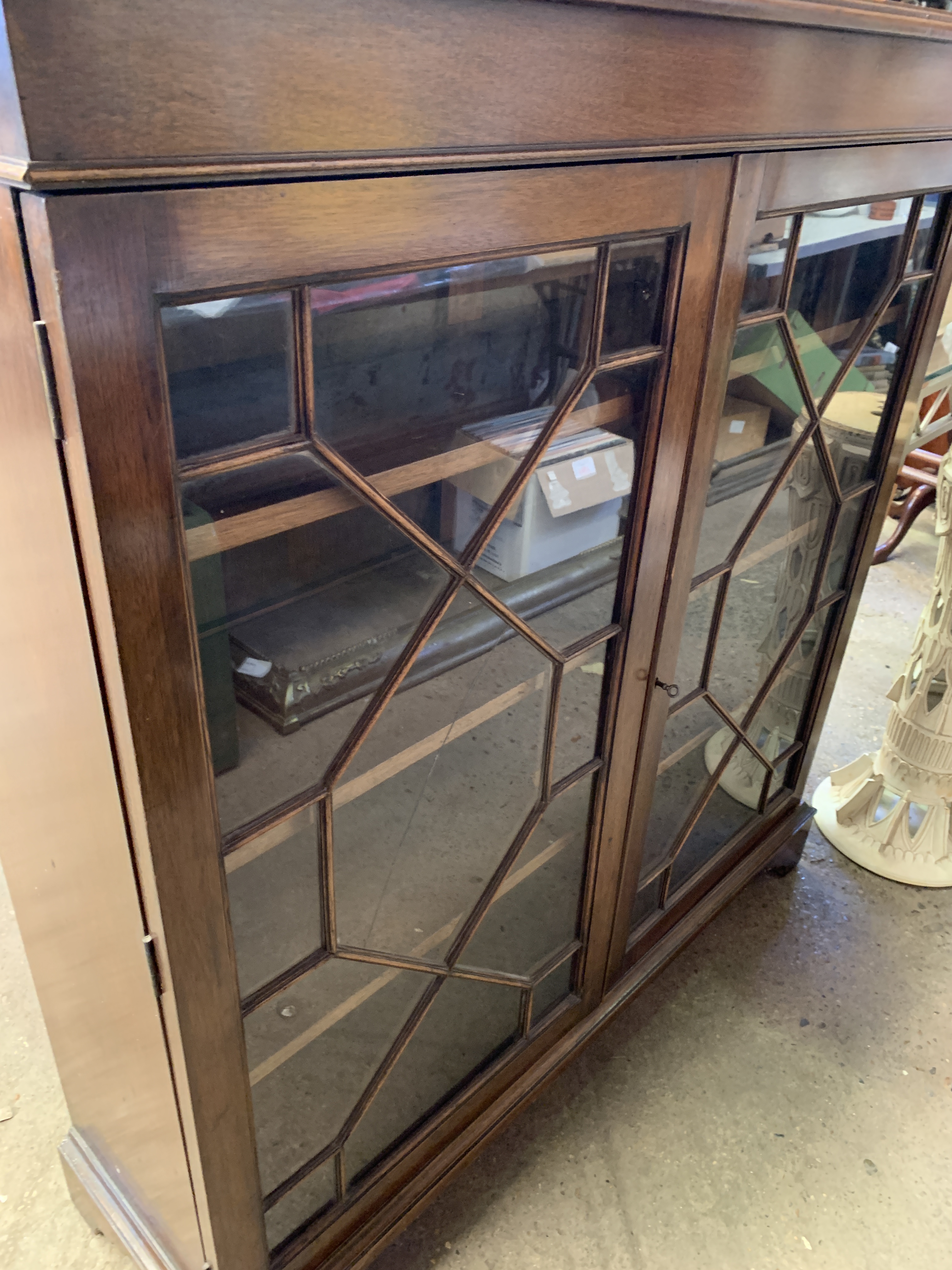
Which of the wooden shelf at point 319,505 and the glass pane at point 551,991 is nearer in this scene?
the wooden shelf at point 319,505

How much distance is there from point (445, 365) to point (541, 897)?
581mm

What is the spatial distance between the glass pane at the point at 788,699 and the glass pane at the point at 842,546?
0.04m

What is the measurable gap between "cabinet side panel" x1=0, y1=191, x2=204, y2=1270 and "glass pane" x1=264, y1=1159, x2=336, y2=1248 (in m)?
0.07

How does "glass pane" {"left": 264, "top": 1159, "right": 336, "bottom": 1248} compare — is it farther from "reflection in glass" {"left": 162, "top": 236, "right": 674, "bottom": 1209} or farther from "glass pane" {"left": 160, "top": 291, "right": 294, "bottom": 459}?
"glass pane" {"left": 160, "top": 291, "right": 294, "bottom": 459}

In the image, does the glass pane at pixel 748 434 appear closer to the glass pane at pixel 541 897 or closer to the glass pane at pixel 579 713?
the glass pane at pixel 579 713

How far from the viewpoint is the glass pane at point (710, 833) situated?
47.9 inches

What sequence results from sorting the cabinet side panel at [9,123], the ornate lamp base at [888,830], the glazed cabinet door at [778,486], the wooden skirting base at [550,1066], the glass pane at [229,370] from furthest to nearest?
the ornate lamp base at [888,830]
the wooden skirting base at [550,1066]
the glazed cabinet door at [778,486]
the glass pane at [229,370]
the cabinet side panel at [9,123]

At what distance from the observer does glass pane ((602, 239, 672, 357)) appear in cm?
63

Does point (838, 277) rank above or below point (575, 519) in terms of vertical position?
above

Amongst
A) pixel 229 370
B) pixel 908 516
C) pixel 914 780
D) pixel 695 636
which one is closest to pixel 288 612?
pixel 229 370

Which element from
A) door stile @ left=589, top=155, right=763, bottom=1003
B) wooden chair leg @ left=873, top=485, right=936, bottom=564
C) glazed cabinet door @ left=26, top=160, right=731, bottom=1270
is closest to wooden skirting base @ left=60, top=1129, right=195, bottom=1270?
glazed cabinet door @ left=26, top=160, right=731, bottom=1270

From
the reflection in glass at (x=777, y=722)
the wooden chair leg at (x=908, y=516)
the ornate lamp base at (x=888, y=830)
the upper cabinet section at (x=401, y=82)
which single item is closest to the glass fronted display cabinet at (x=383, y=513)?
the upper cabinet section at (x=401, y=82)

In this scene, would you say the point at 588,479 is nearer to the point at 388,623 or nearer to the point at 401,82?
the point at 388,623

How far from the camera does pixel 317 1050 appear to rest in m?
0.77
